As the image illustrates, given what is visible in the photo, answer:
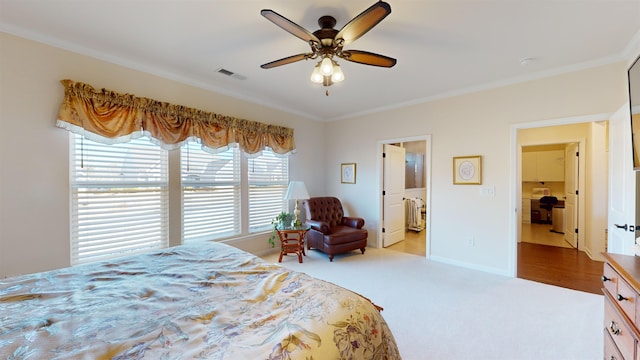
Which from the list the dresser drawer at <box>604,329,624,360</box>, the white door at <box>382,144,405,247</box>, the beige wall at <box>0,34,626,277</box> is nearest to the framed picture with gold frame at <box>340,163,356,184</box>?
the beige wall at <box>0,34,626,277</box>

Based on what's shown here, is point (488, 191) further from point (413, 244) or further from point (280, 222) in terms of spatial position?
point (280, 222)

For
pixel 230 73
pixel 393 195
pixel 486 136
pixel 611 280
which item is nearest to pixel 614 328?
pixel 611 280

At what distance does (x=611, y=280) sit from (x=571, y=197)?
498 cm

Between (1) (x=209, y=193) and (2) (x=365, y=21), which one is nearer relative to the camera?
(2) (x=365, y=21)

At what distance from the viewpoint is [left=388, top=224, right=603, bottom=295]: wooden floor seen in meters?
3.21

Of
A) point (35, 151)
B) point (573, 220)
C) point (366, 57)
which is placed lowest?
point (573, 220)

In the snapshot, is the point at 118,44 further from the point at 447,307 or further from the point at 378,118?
the point at 447,307

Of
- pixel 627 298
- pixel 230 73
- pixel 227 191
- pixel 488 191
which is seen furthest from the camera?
pixel 227 191

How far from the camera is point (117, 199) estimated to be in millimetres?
2895

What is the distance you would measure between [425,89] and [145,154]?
3841 mm

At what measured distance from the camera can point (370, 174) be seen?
16.0 feet

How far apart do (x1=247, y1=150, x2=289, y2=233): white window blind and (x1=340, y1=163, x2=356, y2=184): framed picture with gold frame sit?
1.19 m

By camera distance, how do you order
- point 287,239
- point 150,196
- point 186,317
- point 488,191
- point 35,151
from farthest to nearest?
point 287,239
point 488,191
point 150,196
point 35,151
point 186,317

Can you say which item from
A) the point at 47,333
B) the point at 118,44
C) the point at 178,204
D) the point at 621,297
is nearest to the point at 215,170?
the point at 178,204
